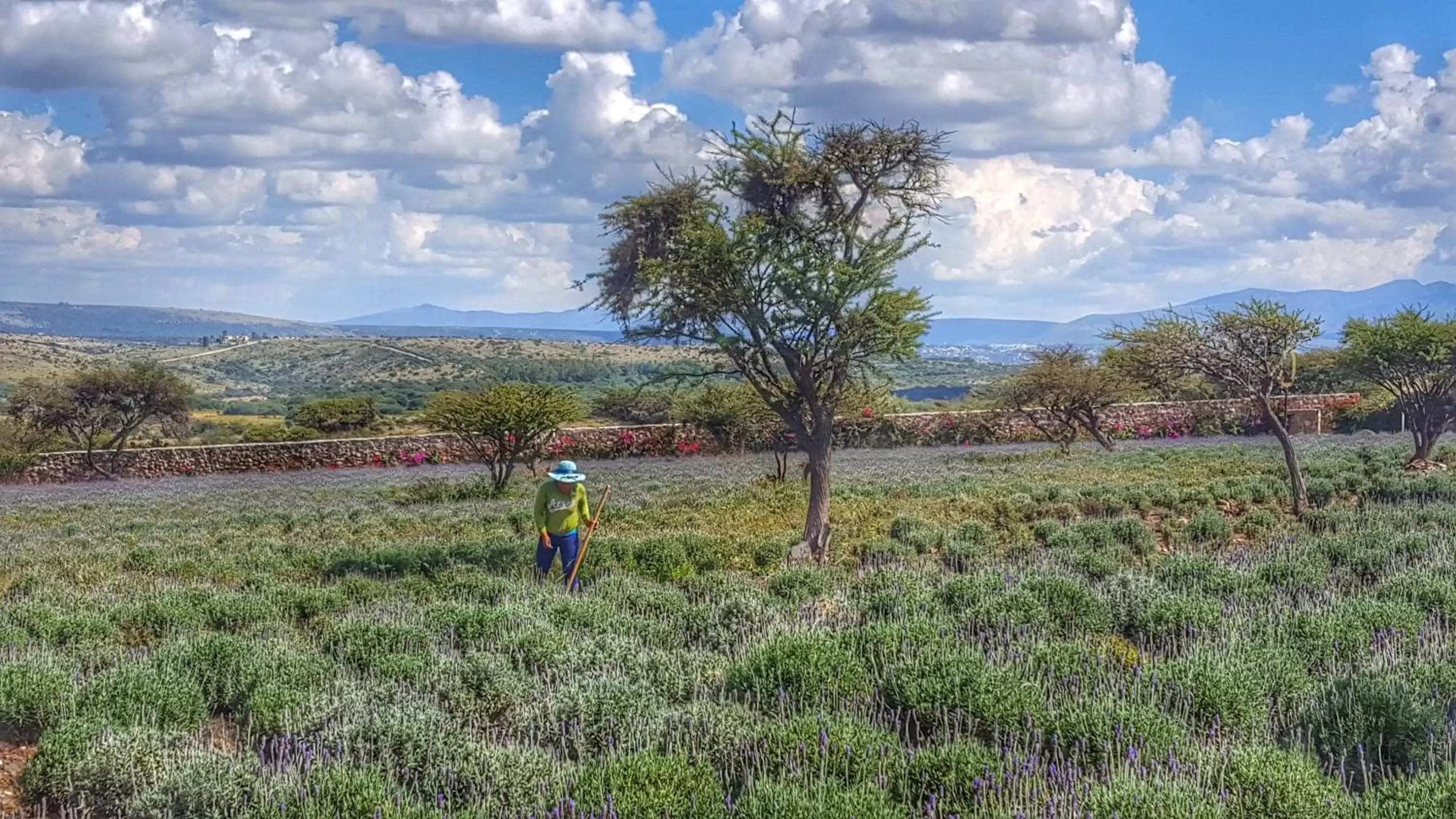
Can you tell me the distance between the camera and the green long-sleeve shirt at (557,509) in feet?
37.1

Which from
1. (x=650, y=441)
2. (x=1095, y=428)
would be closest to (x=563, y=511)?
(x=1095, y=428)

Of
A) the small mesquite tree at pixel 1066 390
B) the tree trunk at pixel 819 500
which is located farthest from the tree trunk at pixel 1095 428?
the tree trunk at pixel 819 500

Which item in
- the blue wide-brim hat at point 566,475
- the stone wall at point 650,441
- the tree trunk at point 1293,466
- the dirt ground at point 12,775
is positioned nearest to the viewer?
the dirt ground at point 12,775

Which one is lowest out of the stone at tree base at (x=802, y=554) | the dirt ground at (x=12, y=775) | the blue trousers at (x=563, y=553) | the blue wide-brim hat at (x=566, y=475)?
the dirt ground at (x=12, y=775)

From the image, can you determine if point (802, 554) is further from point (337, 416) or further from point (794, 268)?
point (337, 416)

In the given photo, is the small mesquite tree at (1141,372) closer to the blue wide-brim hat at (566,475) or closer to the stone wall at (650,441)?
the blue wide-brim hat at (566,475)

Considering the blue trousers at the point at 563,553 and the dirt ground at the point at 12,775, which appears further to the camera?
the blue trousers at the point at 563,553

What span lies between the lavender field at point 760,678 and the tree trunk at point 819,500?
49 cm

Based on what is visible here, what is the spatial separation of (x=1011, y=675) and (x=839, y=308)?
21.3 feet

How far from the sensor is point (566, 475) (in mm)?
11328

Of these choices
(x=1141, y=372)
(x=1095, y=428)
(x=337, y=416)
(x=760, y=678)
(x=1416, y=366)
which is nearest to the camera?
(x=760, y=678)

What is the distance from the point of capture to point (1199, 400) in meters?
40.4

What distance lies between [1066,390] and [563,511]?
2490 cm

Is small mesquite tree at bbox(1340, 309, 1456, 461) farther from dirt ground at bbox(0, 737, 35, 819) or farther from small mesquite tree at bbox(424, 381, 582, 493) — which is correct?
dirt ground at bbox(0, 737, 35, 819)
